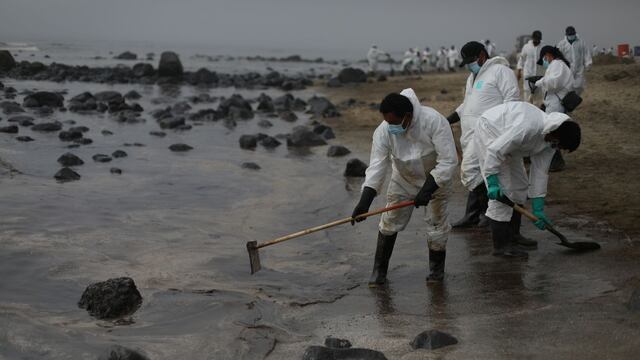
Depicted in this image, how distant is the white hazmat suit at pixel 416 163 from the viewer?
18.4 ft

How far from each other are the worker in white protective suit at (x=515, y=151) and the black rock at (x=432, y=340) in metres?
1.74

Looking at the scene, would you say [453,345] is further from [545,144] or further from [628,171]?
[628,171]

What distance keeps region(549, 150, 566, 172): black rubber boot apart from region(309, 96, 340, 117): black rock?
31.0ft

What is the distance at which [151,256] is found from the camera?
287 inches

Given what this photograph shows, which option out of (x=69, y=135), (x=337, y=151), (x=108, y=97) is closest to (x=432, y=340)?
(x=337, y=151)

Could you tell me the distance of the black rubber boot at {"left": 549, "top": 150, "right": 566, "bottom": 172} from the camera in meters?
9.94

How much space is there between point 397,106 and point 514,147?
3.65ft

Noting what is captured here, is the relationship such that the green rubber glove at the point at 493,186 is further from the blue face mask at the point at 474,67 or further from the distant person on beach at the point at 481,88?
the blue face mask at the point at 474,67

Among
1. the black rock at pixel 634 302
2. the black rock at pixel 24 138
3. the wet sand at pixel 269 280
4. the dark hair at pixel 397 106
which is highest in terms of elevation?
the dark hair at pixel 397 106

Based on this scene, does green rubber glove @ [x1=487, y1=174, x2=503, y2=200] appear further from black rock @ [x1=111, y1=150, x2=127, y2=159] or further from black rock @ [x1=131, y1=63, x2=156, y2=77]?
black rock @ [x1=131, y1=63, x2=156, y2=77]

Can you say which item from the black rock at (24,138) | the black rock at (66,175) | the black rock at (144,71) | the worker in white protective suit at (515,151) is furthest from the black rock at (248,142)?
the black rock at (144,71)

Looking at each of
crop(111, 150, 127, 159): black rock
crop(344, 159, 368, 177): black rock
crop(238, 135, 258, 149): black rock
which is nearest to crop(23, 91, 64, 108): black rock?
crop(111, 150, 127, 159): black rock

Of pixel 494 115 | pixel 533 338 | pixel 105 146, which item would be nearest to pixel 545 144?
pixel 494 115

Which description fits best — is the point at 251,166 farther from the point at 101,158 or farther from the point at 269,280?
→ the point at 269,280
